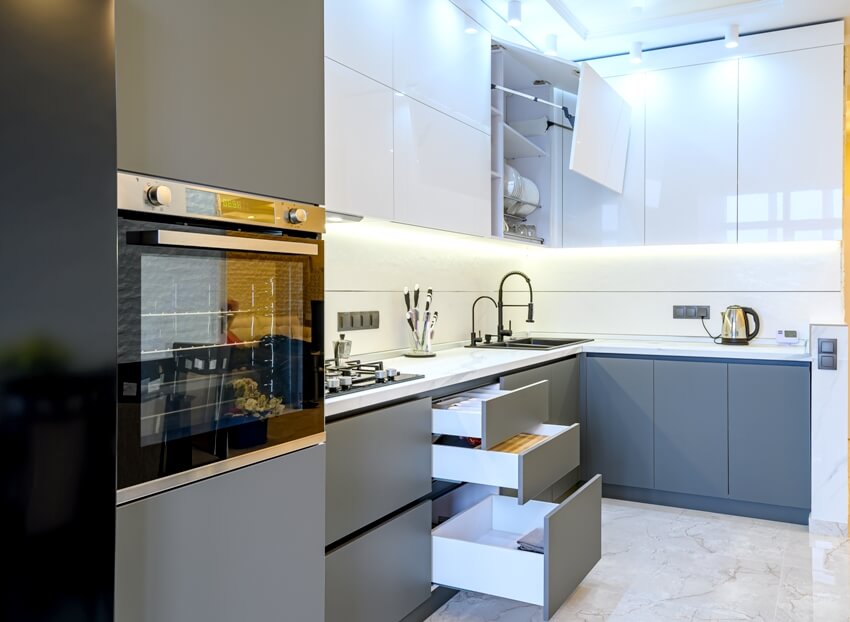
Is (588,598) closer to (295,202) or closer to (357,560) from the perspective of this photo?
(357,560)

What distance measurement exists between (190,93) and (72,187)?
1.13 feet

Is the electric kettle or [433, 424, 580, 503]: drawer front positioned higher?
the electric kettle

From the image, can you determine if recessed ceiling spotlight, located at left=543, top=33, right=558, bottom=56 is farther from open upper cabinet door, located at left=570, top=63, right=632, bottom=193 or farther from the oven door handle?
the oven door handle

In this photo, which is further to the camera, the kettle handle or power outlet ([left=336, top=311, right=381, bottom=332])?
the kettle handle

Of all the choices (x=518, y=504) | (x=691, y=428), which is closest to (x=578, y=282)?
(x=691, y=428)

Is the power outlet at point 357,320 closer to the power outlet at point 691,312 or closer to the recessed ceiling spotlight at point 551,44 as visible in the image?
the recessed ceiling spotlight at point 551,44

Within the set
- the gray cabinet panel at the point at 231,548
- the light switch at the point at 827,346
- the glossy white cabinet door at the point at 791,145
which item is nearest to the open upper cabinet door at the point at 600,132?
the glossy white cabinet door at the point at 791,145

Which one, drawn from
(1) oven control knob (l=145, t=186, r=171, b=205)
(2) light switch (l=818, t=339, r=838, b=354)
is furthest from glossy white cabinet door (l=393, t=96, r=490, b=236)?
(2) light switch (l=818, t=339, r=838, b=354)

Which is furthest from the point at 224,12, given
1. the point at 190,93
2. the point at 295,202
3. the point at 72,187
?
the point at 72,187

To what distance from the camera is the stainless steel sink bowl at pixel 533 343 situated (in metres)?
3.69

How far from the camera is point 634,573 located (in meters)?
2.79

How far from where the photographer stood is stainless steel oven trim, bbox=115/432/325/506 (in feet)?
3.68

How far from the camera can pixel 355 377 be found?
7.25 ft

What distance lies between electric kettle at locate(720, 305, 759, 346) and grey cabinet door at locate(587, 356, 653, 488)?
0.53 metres
